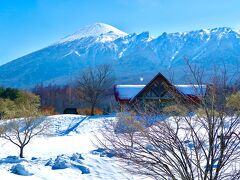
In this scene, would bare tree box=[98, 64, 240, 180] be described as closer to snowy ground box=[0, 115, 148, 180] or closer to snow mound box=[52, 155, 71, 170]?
snowy ground box=[0, 115, 148, 180]

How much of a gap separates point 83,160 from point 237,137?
1623 cm

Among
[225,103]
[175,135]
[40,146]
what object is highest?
[225,103]

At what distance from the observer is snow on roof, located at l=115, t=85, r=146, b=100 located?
49156mm

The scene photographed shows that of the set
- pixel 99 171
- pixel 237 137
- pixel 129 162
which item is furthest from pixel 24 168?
pixel 237 137

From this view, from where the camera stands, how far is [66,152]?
29719 millimetres

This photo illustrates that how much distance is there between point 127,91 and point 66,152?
21551 mm

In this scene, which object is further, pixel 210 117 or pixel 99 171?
pixel 99 171

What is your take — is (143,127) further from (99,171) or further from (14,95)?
(14,95)

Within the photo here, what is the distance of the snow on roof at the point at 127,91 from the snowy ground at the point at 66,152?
6.61 metres

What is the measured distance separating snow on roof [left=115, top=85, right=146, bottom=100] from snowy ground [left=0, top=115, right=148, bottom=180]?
661 centimetres


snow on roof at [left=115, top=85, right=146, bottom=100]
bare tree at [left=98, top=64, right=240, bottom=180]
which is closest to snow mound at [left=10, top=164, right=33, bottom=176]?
bare tree at [left=98, top=64, right=240, bottom=180]

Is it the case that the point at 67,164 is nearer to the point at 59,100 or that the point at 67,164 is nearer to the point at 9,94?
the point at 9,94

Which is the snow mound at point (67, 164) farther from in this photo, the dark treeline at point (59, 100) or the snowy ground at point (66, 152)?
the dark treeline at point (59, 100)

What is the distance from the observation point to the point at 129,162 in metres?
8.12
